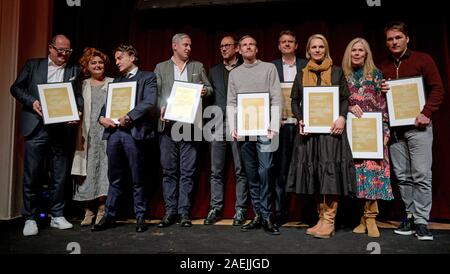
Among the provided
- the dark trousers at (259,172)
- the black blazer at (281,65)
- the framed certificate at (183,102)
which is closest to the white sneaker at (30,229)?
the framed certificate at (183,102)

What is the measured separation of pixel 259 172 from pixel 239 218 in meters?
0.53

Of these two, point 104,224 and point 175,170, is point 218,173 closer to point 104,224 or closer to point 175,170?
point 175,170

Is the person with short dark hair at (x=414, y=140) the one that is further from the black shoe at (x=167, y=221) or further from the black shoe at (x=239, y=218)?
the black shoe at (x=167, y=221)

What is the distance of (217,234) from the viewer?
9.27 feet

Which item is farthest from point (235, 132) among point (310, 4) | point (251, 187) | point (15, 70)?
point (15, 70)

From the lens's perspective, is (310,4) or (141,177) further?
(310,4)

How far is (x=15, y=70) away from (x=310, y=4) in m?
3.03

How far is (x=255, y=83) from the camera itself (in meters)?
2.94

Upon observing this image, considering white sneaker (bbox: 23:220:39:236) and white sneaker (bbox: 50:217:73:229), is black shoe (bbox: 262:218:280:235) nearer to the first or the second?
white sneaker (bbox: 50:217:73:229)

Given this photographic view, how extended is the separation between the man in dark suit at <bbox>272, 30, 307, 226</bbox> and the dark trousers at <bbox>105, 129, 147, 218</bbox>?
3.83 feet

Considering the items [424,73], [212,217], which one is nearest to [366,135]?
[424,73]

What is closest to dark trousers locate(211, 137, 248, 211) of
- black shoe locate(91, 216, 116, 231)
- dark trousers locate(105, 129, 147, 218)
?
dark trousers locate(105, 129, 147, 218)

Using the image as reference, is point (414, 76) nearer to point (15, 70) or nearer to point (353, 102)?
point (353, 102)
